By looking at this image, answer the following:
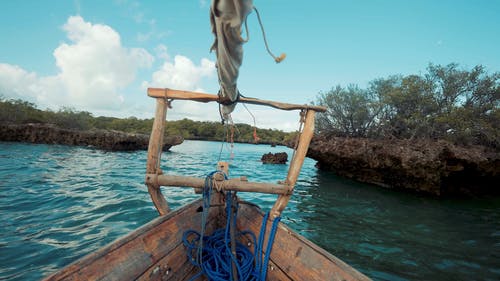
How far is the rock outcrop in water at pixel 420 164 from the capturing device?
8.15 meters

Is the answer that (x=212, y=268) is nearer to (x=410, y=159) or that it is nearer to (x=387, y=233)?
(x=387, y=233)

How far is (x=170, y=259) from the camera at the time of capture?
82.1 inches

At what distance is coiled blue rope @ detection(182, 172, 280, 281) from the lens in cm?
217

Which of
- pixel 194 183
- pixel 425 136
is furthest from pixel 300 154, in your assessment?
pixel 425 136

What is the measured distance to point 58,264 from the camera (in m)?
2.79

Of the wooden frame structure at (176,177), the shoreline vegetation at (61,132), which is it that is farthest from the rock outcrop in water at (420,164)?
the wooden frame structure at (176,177)

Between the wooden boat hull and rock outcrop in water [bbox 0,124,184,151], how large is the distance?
72.8ft

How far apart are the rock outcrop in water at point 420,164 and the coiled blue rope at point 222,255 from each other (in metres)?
8.55

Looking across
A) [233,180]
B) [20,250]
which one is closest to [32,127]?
[20,250]

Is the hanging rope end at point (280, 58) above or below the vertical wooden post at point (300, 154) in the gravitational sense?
above

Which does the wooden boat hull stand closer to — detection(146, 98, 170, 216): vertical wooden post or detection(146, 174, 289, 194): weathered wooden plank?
detection(146, 174, 289, 194): weathered wooden plank

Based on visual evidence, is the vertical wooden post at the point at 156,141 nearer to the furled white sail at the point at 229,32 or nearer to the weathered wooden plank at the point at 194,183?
the weathered wooden plank at the point at 194,183

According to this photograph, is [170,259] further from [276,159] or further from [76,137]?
[76,137]

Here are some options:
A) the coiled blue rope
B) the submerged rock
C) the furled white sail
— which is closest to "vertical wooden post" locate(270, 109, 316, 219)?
the coiled blue rope
